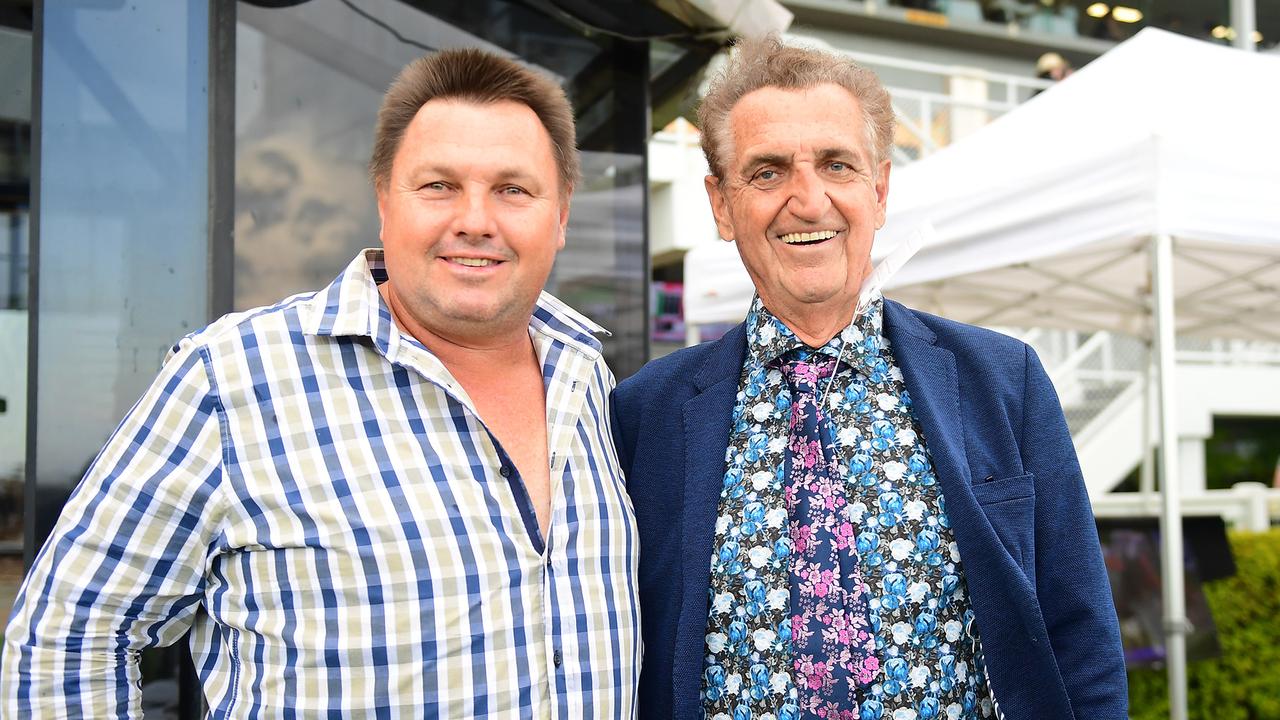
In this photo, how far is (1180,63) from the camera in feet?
12.4

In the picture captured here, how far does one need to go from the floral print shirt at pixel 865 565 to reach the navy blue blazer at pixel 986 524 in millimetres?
45

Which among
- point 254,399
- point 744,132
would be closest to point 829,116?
point 744,132

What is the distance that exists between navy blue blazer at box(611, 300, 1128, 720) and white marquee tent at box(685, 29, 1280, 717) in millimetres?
1938

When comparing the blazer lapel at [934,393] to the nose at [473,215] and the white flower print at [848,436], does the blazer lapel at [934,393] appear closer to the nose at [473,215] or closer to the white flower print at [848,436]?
the white flower print at [848,436]

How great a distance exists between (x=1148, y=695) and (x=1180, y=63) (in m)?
3.66

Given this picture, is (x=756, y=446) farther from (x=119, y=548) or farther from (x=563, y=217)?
(x=119, y=548)

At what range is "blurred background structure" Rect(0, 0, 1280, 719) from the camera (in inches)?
90.6

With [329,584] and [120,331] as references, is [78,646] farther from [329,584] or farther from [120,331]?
[120,331]

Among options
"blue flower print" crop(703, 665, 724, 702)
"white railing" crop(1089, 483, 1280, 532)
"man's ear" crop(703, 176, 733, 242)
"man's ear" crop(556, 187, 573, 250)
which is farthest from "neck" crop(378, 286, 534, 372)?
"white railing" crop(1089, 483, 1280, 532)

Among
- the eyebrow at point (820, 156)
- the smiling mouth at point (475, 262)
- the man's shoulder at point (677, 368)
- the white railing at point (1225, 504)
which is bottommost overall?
the white railing at point (1225, 504)

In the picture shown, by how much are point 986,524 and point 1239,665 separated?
17.8 feet

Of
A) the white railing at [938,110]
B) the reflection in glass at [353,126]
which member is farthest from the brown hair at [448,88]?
the white railing at [938,110]

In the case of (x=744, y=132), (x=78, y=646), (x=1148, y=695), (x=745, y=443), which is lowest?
(x=1148, y=695)

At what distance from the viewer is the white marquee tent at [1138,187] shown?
3379 millimetres
